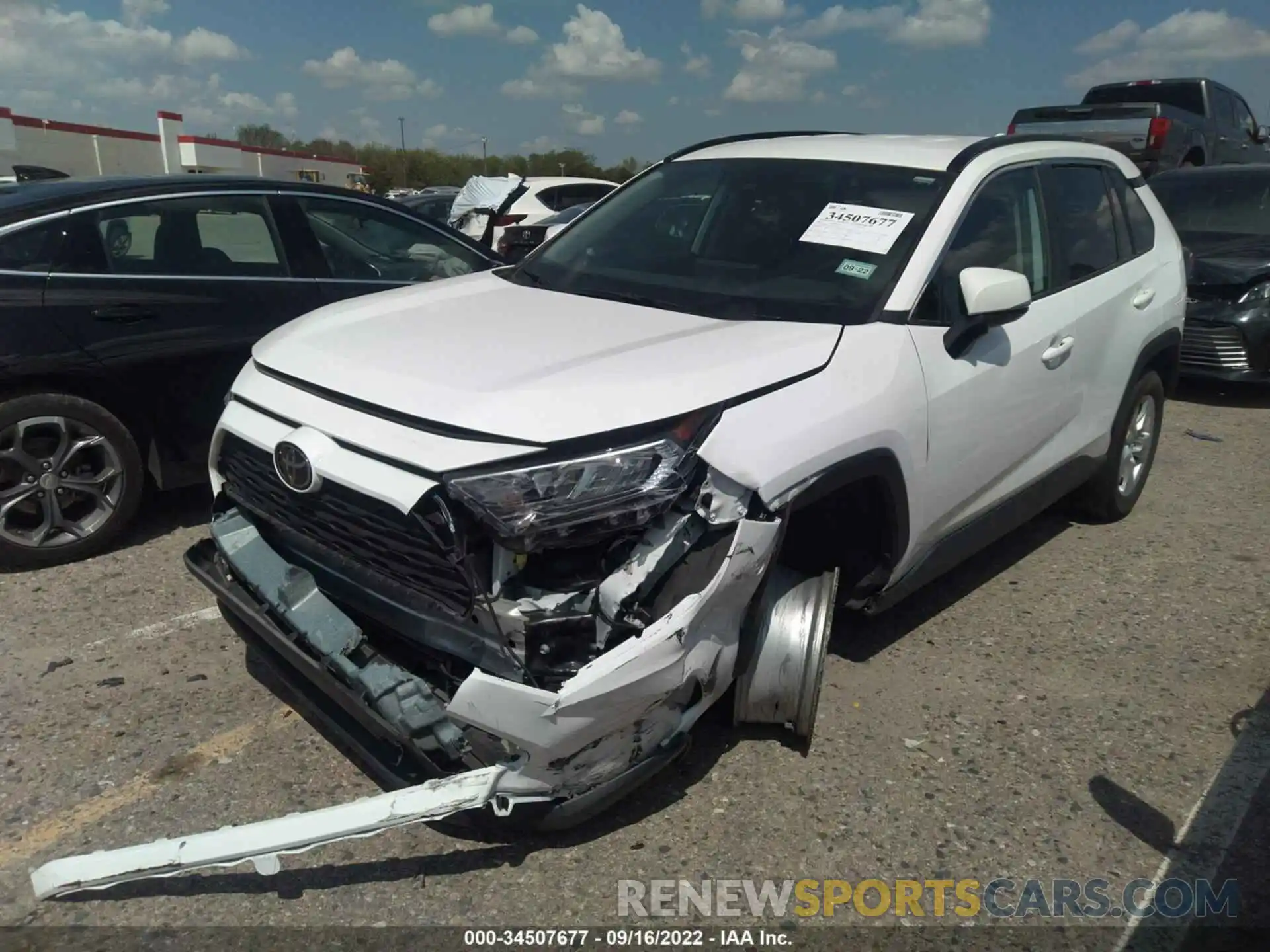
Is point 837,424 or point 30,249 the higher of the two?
point 30,249

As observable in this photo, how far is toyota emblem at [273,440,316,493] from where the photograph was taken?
2578mm

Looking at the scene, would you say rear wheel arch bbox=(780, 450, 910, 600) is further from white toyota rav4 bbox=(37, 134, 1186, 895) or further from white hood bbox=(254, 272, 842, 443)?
white hood bbox=(254, 272, 842, 443)

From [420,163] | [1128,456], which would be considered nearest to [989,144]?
[1128,456]

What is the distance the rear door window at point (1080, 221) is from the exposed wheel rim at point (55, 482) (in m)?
4.08

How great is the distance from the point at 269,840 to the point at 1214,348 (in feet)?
25.0

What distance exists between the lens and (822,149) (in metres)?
3.86

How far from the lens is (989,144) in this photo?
3.76 meters

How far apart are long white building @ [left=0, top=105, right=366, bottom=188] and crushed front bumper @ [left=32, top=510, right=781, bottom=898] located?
37.7 m

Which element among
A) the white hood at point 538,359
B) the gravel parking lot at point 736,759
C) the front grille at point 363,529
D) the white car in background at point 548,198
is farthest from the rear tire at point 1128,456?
the white car in background at point 548,198

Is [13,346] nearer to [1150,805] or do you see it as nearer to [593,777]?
[593,777]

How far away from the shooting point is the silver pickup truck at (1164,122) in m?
12.4

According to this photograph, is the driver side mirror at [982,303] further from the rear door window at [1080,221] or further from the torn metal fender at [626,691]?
the torn metal fender at [626,691]

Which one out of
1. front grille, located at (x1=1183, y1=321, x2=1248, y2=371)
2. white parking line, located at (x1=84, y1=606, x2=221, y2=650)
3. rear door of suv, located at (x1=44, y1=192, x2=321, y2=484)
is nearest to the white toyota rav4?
white parking line, located at (x1=84, y1=606, x2=221, y2=650)

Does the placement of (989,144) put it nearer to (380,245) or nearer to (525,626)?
(525,626)
